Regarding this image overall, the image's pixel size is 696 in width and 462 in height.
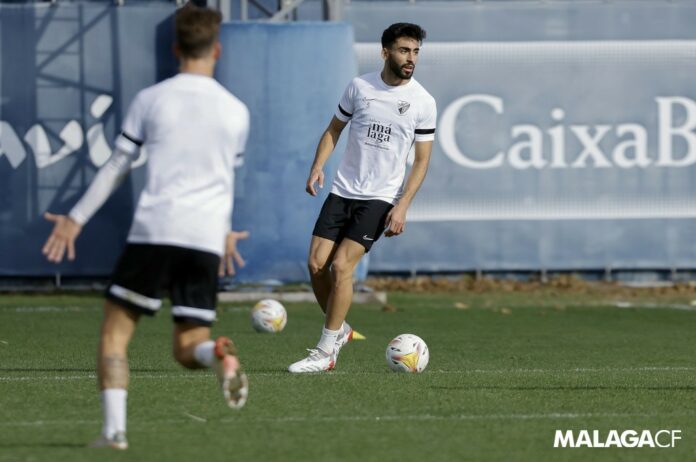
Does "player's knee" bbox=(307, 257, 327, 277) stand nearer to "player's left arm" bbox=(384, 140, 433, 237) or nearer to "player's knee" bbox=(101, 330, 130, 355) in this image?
"player's left arm" bbox=(384, 140, 433, 237)

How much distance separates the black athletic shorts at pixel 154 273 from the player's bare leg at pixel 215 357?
0.26 meters

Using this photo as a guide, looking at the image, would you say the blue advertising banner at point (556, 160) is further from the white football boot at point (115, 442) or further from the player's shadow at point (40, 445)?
the white football boot at point (115, 442)

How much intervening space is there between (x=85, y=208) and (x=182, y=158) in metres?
0.48

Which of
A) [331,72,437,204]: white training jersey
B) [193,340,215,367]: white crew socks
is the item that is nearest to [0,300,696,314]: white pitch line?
[331,72,437,204]: white training jersey

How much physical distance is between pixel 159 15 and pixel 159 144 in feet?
41.2

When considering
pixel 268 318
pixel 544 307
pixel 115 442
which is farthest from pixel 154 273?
pixel 544 307

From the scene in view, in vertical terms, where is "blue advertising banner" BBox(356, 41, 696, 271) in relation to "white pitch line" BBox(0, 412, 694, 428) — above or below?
above

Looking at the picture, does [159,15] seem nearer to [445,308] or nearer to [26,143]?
[26,143]

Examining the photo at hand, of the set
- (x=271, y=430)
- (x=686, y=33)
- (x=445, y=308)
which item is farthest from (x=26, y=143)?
(x=271, y=430)

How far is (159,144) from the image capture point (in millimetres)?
6730

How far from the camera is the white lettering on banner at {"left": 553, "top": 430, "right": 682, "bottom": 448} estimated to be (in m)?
7.26

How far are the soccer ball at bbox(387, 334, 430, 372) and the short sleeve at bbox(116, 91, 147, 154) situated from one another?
379 cm

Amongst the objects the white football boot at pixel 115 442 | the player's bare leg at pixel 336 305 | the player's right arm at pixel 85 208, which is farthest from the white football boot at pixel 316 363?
the player's right arm at pixel 85 208

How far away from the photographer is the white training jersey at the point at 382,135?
10.5 metres
